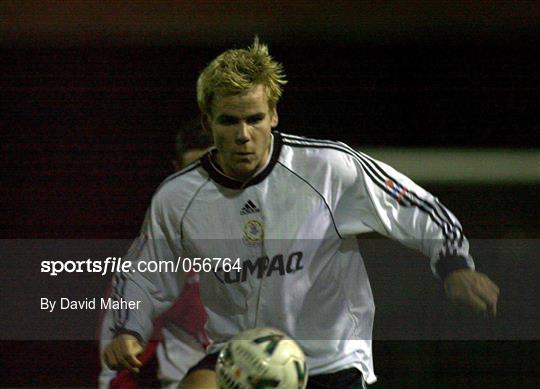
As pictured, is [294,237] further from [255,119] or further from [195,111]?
[195,111]

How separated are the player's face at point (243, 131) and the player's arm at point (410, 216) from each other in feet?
0.99

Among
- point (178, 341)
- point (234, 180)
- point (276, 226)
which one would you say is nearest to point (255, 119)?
point (234, 180)

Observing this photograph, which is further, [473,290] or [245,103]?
[245,103]

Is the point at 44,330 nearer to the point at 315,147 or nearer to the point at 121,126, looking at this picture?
the point at 121,126

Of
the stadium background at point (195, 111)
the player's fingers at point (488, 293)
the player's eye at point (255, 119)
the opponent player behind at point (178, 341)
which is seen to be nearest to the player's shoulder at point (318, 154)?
the player's eye at point (255, 119)

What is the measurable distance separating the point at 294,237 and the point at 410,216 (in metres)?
0.36

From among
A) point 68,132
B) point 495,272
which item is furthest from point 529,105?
point 68,132

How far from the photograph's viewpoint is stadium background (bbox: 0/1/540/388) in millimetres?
4594

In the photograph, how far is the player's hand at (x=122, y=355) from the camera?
2.55m

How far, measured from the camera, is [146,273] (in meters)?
2.74

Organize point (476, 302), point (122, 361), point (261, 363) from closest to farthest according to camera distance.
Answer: point (261, 363)
point (476, 302)
point (122, 361)

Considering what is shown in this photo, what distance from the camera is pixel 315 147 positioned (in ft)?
8.88

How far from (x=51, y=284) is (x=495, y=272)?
2181 millimetres

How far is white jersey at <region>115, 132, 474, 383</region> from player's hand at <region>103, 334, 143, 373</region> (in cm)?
12
